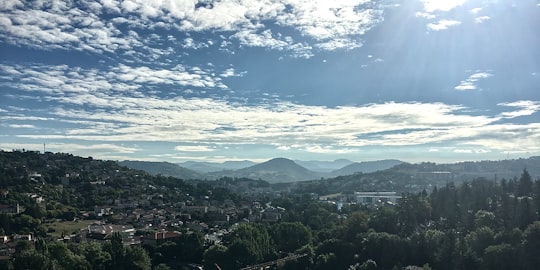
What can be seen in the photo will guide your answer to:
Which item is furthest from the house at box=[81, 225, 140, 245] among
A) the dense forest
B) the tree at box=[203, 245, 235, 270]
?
the tree at box=[203, 245, 235, 270]

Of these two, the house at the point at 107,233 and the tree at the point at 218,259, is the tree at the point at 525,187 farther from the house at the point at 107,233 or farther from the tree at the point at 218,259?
the house at the point at 107,233

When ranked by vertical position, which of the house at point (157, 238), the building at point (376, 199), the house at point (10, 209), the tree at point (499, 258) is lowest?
the building at point (376, 199)

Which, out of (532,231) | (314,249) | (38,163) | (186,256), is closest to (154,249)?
(186,256)

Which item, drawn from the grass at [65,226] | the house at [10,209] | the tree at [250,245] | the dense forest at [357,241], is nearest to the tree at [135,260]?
the dense forest at [357,241]

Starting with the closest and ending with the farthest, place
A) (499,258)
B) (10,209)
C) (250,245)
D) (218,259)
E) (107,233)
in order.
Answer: (499,258)
(218,259)
(250,245)
(107,233)
(10,209)

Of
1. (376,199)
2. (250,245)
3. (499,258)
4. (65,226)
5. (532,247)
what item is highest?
(532,247)

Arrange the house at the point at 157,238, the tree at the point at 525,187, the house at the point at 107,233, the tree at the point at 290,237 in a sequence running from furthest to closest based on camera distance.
A: the house at the point at 107,233 < the house at the point at 157,238 < the tree at the point at 525,187 < the tree at the point at 290,237

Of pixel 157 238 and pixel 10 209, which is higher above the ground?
pixel 10 209

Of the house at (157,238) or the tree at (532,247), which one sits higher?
the tree at (532,247)

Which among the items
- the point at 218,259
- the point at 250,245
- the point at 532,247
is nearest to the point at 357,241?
the point at 250,245

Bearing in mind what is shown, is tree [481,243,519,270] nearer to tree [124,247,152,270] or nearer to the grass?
tree [124,247,152,270]

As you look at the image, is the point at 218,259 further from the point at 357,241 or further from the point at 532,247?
the point at 532,247

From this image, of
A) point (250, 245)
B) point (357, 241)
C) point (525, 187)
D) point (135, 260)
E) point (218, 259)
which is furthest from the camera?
point (525, 187)
